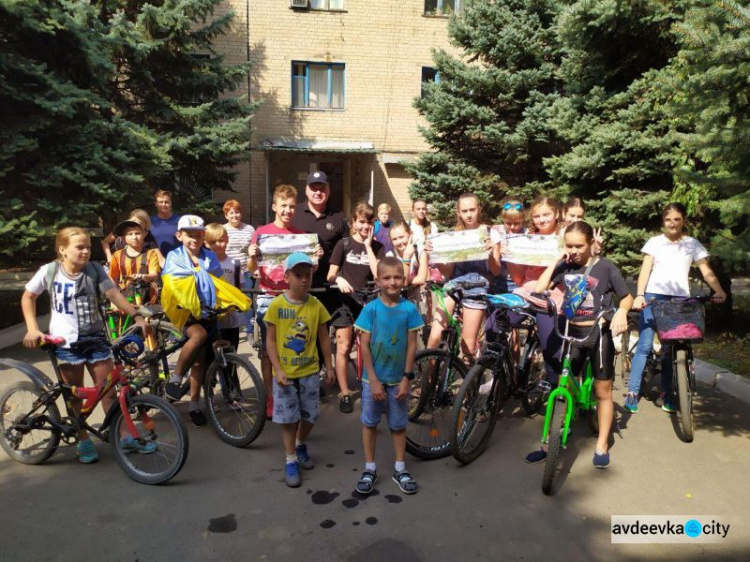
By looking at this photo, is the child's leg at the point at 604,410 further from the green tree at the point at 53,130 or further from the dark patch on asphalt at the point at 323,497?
the green tree at the point at 53,130

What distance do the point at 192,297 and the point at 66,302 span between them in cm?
94

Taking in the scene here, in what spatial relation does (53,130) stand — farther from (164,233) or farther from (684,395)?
(684,395)

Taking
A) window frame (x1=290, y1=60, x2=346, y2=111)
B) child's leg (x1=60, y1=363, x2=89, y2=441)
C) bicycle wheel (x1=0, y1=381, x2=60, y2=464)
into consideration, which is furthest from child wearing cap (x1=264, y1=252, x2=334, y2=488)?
window frame (x1=290, y1=60, x2=346, y2=111)

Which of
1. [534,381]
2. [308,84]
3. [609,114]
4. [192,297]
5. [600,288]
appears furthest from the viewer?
[308,84]

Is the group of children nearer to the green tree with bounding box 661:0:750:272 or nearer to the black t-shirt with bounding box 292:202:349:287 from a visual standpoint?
the black t-shirt with bounding box 292:202:349:287

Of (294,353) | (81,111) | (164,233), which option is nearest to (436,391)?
(294,353)

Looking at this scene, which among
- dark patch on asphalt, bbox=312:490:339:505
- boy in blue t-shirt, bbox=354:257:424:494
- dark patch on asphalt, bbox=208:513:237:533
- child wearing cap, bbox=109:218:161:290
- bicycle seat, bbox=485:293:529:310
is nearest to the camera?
dark patch on asphalt, bbox=208:513:237:533

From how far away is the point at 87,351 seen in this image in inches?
160

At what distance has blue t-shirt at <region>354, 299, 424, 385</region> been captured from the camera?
3711 mm

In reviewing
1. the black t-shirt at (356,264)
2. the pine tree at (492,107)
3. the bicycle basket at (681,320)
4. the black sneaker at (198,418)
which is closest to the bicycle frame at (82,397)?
the black sneaker at (198,418)

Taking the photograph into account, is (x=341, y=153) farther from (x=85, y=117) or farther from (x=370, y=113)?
(x=85, y=117)

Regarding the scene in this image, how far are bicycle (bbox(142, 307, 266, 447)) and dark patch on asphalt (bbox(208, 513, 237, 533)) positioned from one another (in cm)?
100

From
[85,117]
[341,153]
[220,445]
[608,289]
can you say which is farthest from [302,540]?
[341,153]

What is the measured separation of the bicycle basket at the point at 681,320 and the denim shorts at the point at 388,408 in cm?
277
